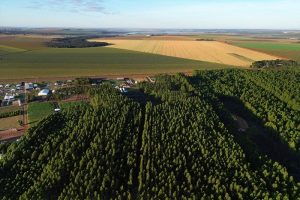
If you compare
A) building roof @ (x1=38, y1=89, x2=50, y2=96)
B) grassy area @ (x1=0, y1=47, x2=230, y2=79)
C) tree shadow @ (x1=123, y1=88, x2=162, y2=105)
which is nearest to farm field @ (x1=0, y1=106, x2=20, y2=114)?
building roof @ (x1=38, y1=89, x2=50, y2=96)

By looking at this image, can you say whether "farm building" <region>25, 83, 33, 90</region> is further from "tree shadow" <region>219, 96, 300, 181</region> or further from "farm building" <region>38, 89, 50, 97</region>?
"tree shadow" <region>219, 96, 300, 181</region>

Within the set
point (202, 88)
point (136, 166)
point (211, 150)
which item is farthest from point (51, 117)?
point (202, 88)

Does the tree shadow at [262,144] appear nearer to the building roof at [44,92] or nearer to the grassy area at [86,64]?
the building roof at [44,92]

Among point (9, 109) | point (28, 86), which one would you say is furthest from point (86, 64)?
point (9, 109)

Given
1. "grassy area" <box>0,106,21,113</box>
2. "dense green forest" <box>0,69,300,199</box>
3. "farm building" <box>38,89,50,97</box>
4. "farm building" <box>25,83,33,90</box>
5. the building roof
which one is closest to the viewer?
"dense green forest" <box>0,69,300,199</box>

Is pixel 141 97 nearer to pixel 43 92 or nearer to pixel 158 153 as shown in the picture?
pixel 43 92
